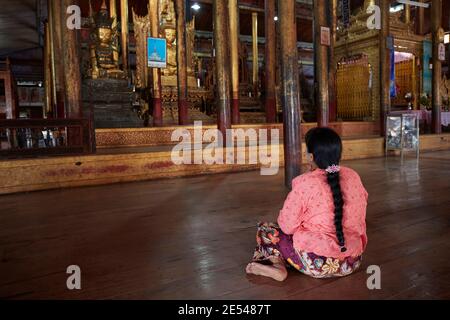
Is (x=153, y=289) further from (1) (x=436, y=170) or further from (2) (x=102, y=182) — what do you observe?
(1) (x=436, y=170)

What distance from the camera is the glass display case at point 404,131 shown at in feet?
26.0

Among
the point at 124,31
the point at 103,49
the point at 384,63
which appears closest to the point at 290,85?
the point at 384,63

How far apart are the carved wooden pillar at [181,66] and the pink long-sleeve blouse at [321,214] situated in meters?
6.81

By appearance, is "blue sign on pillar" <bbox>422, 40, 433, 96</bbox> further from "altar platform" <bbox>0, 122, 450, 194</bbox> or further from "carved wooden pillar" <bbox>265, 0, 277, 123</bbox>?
"altar platform" <bbox>0, 122, 450, 194</bbox>

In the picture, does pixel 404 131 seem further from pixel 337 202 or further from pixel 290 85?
pixel 337 202

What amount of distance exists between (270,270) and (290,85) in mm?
3166

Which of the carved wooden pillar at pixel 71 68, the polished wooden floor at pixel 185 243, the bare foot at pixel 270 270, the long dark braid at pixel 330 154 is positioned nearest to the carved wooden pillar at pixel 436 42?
the polished wooden floor at pixel 185 243

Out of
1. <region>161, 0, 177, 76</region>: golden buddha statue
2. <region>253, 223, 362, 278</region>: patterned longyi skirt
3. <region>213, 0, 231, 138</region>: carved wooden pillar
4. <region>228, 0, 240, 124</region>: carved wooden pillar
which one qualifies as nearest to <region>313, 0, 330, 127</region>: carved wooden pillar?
<region>213, 0, 231, 138</region>: carved wooden pillar

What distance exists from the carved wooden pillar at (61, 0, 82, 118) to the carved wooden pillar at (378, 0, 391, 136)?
6.79 m

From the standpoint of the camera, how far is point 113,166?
5.75m

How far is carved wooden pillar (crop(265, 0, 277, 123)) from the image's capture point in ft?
34.4

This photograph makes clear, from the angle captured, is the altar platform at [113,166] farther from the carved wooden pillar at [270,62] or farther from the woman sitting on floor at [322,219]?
the woman sitting on floor at [322,219]
